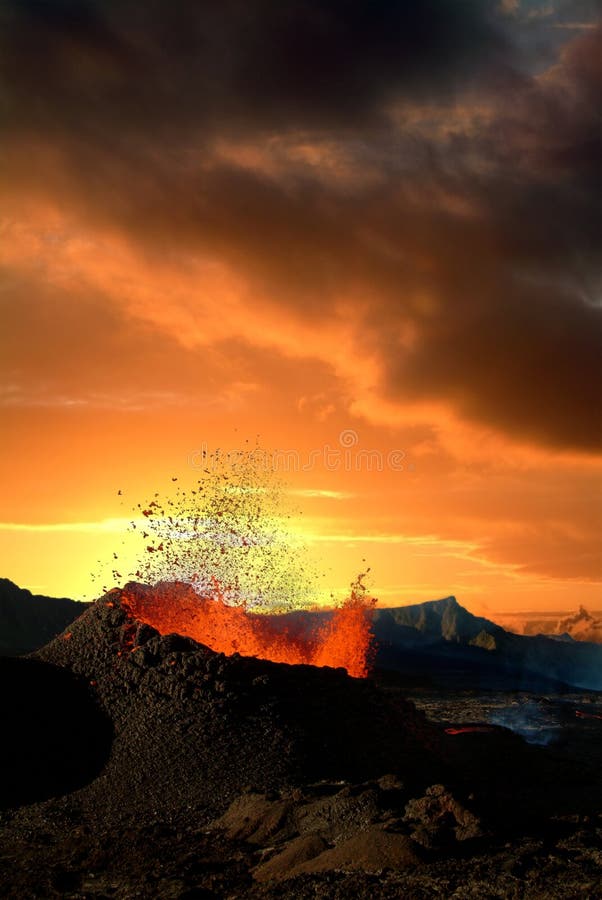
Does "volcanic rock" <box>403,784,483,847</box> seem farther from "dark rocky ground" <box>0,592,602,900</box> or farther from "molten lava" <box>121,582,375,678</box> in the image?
"molten lava" <box>121,582,375,678</box>

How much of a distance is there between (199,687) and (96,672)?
4.31m

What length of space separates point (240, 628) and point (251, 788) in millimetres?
8604

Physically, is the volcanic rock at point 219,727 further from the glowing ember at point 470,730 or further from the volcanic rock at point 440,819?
the volcanic rock at point 440,819

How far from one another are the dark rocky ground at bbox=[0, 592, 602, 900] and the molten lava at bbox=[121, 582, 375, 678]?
1333mm

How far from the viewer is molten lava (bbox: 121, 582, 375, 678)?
27.8 m

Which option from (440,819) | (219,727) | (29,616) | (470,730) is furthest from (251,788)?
(29,616)

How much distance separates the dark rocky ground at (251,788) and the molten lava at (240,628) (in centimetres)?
133

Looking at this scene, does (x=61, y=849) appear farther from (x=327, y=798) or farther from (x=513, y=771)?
(x=513, y=771)

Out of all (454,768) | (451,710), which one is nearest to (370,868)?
(454,768)

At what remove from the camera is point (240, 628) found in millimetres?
28219

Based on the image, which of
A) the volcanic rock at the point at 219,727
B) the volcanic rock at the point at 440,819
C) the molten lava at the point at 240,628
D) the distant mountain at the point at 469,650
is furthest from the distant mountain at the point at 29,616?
the volcanic rock at the point at 440,819

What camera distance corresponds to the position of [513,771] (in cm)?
2539

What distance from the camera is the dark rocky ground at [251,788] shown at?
Answer: 531 inches

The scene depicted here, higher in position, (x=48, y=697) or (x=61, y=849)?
(x=48, y=697)
